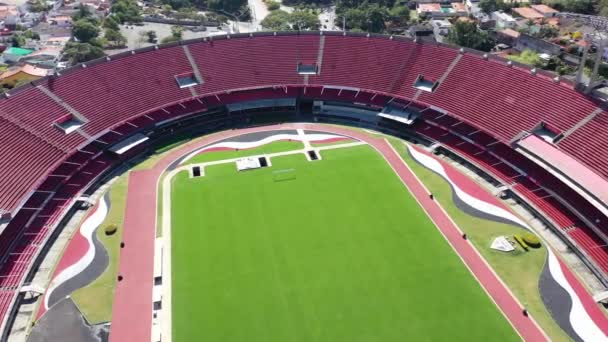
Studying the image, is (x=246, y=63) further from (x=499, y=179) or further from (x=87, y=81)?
(x=499, y=179)

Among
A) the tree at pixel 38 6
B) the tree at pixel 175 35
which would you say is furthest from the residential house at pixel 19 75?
the tree at pixel 38 6

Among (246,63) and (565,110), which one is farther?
(246,63)

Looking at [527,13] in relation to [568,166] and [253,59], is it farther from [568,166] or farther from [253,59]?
[568,166]

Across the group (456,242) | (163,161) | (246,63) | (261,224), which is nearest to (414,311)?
(456,242)

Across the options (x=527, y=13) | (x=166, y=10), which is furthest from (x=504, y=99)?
(x=166, y=10)

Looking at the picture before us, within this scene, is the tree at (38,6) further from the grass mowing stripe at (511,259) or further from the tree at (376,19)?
the grass mowing stripe at (511,259)

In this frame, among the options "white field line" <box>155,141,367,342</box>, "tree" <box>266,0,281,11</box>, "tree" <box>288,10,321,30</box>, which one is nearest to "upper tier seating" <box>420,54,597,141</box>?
"white field line" <box>155,141,367,342</box>
